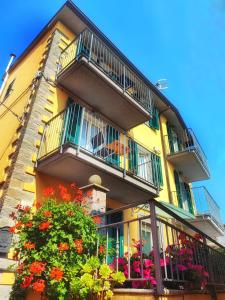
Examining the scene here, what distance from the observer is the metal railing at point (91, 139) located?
24.4 ft

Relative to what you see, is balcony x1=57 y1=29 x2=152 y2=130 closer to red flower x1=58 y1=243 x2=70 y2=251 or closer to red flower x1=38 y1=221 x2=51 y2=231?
red flower x1=38 y1=221 x2=51 y2=231

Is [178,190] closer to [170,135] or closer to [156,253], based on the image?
[170,135]

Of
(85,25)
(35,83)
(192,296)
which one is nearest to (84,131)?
(35,83)

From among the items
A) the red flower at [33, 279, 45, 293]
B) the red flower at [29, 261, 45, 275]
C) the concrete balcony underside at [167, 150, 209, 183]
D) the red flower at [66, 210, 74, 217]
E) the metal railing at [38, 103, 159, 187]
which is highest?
the concrete balcony underside at [167, 150, 209, 183]

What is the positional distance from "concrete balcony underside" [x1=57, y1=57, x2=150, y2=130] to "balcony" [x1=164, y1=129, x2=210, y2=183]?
4.44m

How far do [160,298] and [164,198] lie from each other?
32.4ft

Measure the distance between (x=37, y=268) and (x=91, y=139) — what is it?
5.69 meters

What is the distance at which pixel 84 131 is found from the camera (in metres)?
9.06

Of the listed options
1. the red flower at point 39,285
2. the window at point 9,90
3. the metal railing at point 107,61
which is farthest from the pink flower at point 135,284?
the window at point 9,90

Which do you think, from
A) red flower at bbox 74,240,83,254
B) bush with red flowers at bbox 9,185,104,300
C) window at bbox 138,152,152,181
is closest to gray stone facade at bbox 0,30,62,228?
bush with red flowers at bbox 9,185,104,300

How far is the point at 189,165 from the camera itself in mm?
15227

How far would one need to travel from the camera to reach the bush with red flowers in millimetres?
3947

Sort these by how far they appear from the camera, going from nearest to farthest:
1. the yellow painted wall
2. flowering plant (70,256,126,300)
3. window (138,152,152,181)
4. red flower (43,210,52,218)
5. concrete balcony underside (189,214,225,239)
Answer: flowering plant (70,256,126,300) < red flower (43,210,52,218) < the yellow painted wall < window (138,152,152,181) < concrete balcony underside (189,214,225,239)

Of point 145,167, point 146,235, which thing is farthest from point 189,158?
point 146,235
